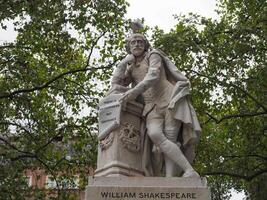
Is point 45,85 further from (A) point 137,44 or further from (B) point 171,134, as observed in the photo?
(B) point 171,134

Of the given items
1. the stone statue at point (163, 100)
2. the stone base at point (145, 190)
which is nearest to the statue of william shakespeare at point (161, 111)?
the stone statue at point (163, 100)

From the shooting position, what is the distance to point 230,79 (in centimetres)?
1770

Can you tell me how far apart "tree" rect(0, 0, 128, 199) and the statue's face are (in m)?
7.59

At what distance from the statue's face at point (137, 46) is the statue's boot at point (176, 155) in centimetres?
183

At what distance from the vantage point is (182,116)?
8.62m

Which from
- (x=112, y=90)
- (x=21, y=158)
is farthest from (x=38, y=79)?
(x=112, y=90)

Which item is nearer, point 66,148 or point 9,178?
point 9,178

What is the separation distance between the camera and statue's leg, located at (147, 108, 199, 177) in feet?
27.2

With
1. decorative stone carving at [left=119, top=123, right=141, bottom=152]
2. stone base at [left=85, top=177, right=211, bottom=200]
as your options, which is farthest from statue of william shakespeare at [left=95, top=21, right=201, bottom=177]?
stone base at [left=85, top=177, right=211, bottom=200]

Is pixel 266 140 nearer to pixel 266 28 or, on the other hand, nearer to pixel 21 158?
pixel 266 28

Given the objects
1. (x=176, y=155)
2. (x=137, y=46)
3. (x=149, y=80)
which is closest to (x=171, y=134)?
(x=176, y=155)

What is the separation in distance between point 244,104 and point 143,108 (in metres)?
10.1

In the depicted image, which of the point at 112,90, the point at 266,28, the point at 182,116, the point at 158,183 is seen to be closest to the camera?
the point at 158,183

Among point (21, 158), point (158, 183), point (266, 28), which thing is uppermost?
point (266, 28)
